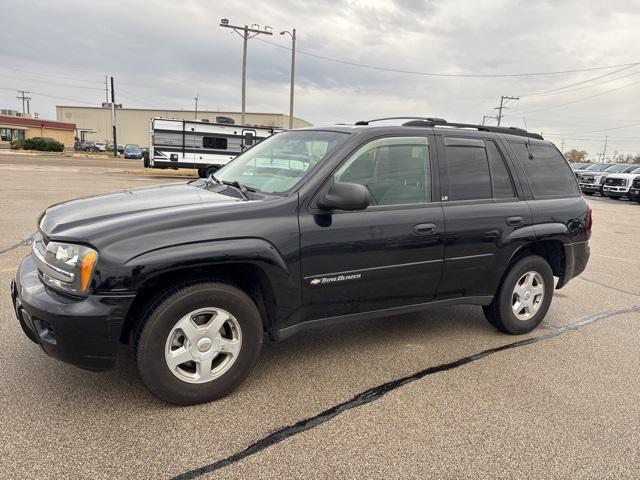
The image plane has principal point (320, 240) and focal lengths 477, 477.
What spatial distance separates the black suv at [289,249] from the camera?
107 inches

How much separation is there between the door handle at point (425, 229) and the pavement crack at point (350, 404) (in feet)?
3.44

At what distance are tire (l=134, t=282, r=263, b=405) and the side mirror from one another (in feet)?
2.71

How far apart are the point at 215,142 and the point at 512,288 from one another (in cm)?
2013

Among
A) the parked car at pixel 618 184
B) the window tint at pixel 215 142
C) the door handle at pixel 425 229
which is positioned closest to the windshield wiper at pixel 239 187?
the door handle at pixel 425 229

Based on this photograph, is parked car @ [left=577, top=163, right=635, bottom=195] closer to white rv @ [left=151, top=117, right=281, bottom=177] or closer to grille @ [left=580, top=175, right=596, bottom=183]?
grille @ [left=580, top=175, right=596, bottom=183]

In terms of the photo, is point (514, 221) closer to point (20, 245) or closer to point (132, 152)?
point (20, 245)

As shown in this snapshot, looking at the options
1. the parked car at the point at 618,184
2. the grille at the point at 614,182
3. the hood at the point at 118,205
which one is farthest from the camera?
the grille at the point at 614,182

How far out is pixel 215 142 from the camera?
74.1 feet

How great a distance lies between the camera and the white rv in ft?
70.8

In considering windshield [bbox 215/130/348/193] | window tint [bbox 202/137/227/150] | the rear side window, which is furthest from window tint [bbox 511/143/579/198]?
window tint [bbox 202/137/227/150]

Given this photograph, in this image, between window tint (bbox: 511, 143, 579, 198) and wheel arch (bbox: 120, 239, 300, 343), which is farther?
window tint (bbox: 511, 143, 579, 198)

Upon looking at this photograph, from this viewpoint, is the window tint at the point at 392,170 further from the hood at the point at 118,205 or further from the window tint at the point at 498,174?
the hood at the point at 118,205

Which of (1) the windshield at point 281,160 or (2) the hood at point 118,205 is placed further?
(1) the windshield at point 281,160

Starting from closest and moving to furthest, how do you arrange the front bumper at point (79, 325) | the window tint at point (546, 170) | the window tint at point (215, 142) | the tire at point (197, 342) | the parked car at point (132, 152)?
the front bumper at point (79, 325)
the tire at point (197, 342)
the window tint at point (546, 170)
the window tint at point (215, 142)
the parked car at point (132, 152)
